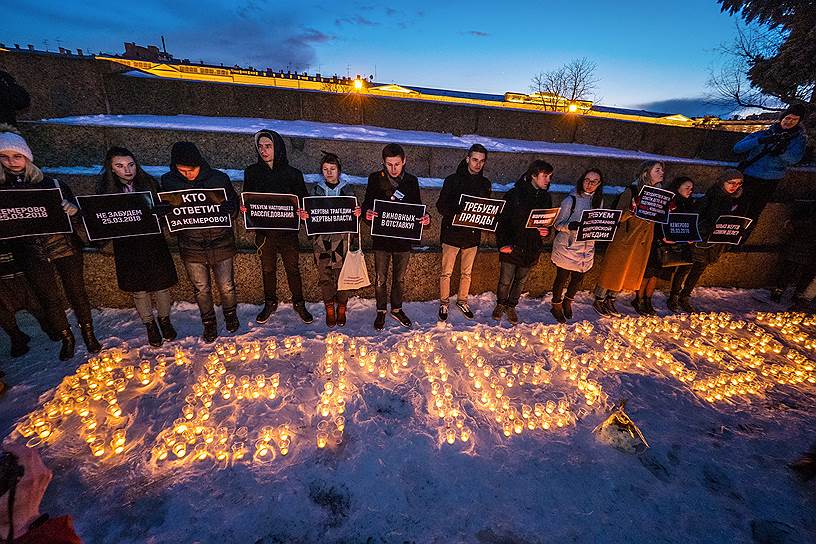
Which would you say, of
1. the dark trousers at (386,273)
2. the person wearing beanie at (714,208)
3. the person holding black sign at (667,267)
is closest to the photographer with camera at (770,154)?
the person wearing beanie at (714,208)

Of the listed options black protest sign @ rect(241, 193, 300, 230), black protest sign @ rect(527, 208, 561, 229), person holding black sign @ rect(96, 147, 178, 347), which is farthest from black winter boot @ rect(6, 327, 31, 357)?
black protest sign @ rect(527, 208, 561, 229)

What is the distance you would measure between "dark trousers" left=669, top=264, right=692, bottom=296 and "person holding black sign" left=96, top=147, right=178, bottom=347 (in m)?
8.63

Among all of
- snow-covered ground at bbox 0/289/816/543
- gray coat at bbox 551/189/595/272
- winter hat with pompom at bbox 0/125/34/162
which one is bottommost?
snow-covered ground at bbox 0/289/816/543

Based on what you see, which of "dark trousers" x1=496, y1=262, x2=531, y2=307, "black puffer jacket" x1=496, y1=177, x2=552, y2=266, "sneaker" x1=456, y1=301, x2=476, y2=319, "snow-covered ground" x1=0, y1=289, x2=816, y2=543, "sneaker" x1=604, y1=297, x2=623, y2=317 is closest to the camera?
"snow-covered ground" x1=0, y1=289, x2=816, y2=543

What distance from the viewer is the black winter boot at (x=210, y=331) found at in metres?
4.92

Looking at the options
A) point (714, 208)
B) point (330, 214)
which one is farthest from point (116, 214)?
point (714, 208)

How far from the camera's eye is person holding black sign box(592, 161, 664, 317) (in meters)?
5.54

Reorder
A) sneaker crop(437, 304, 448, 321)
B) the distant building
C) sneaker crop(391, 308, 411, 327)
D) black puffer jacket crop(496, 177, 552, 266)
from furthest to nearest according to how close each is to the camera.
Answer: the distant building → sneaker crop(437, 304, 448, 321) → sneaker crop(391, 308, 411, 327) → black puffer jacket crop(496, 177, 552, 266)

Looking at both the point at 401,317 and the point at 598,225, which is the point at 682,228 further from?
the point at 401,317

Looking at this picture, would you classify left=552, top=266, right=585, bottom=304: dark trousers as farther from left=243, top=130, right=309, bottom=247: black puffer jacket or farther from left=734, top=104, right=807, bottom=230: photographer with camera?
left=243, top=130, right=309, bottom=247: black puffer jacket

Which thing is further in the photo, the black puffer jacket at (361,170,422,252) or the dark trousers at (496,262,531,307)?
the dark trousers at (496,262,531,307)

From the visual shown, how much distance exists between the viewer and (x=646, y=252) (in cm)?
598

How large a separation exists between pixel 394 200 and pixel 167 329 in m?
3.78

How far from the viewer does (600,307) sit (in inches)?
255
